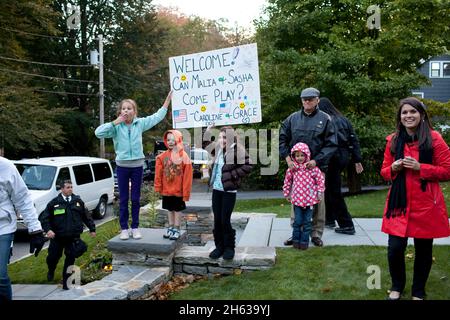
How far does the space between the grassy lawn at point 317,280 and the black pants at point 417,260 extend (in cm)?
20

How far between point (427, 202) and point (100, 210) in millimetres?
11873

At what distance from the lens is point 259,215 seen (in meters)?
8.18

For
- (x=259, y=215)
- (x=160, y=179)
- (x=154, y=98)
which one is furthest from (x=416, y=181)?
(x=154, y=98)

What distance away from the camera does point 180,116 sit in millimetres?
5898

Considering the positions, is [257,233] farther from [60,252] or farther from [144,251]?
[60,252]

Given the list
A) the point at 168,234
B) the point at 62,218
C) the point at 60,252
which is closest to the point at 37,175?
the point at 60,252

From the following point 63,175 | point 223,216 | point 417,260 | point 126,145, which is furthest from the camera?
point 63,175

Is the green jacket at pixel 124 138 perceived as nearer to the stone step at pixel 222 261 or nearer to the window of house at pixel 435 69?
the stone step at pixel 222 261

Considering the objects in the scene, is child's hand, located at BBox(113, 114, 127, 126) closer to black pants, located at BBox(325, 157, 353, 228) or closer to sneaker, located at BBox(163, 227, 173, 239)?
sneaker, located at BBox(163, 227, 173, 239)

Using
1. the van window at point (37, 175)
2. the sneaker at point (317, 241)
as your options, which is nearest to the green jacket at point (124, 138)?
the sneaker at point (317, 241)

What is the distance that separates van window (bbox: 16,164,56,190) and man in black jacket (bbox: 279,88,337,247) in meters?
7.76

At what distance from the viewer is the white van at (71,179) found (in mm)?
11008

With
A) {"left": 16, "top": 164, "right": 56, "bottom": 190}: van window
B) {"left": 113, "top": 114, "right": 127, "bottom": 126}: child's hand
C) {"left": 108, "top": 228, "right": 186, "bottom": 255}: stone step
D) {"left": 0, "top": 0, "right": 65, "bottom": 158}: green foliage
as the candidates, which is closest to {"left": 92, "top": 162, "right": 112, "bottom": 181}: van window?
{"left": 16, "top": 164, "right": 56, "bottom": 190}: van window
